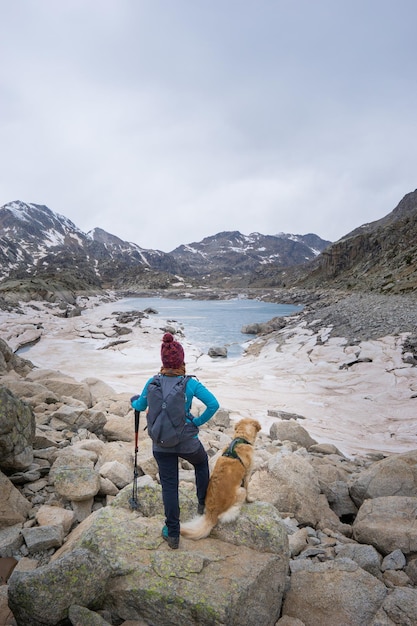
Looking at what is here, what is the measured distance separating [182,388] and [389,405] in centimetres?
1114

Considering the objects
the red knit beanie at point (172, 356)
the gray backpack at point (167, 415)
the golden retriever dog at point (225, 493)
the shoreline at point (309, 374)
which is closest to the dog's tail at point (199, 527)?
the golden retriever dog at point (225, 493)

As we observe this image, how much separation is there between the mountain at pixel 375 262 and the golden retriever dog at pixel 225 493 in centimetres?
4313

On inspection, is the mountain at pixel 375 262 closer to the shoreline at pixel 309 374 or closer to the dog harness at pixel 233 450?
the shoreline at pixel 309 374

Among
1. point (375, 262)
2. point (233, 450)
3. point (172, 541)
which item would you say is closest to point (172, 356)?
point (233, 450)

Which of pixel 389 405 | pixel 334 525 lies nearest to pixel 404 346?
pixel 389 405

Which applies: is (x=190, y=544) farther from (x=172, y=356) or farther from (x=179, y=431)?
(x=172, y=356)

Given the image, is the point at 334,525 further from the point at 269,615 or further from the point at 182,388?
the point at 182,388

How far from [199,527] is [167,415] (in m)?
1.40

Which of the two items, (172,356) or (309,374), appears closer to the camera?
(172,356)

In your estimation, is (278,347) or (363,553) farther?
(278,347)

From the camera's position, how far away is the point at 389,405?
1171cm

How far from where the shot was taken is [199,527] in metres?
3.54

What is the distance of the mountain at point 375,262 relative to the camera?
49856mm

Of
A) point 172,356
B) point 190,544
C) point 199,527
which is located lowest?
point 190,544
